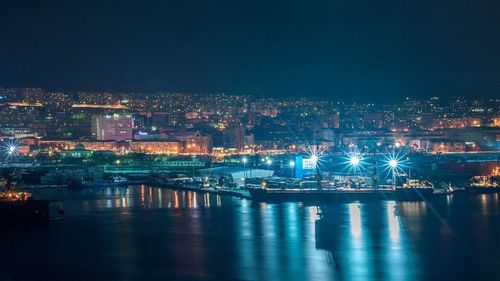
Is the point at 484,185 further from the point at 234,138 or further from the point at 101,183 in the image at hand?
the point at 234,138

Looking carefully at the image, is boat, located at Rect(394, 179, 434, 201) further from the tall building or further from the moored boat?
the tall building

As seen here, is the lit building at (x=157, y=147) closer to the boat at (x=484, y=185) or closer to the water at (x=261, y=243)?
the boat at (x=484, y=185)

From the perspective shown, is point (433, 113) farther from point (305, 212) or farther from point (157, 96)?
point (305, 212)

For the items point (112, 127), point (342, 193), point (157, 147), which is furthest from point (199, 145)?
point (342, 193)

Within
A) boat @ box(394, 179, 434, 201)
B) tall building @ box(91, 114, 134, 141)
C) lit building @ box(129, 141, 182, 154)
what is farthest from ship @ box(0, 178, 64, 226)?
tall building @ box(91, 114, 134, 141)

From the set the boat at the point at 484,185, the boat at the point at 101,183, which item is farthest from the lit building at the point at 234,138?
the boat at the point at 484,185
